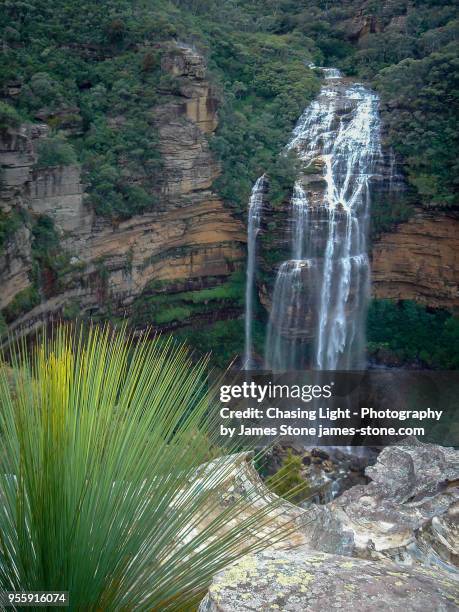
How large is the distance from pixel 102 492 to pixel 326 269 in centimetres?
1512

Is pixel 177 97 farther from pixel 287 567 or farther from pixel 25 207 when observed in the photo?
pixel 287 567

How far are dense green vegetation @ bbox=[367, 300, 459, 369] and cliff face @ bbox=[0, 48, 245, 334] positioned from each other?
4187 millimetres

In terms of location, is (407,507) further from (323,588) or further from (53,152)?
(53,152)

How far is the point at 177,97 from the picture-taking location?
49.0 feet

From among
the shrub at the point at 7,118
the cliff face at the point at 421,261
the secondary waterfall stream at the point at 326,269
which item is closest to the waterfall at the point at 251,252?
the secondary waterfall stream at the point at 326,269

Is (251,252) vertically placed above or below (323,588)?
above

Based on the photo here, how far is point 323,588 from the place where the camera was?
3.39 feet

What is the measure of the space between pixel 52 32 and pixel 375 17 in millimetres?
11622

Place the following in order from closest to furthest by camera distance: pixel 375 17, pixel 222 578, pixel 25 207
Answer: pixel 222 578 → pixel 25 207 → pixel 375 17

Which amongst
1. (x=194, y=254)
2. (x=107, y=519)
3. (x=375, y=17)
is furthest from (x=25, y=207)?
(x=375, y=17)

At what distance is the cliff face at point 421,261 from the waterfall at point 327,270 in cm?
49


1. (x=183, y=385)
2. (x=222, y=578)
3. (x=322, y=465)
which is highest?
(x=183, y=385)

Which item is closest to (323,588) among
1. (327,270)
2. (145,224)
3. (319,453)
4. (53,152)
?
(319,453)

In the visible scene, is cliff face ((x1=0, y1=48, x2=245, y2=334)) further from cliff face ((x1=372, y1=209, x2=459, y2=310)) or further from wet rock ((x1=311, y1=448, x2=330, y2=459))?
wet rock ((x1=311, y1=448, x2=330, y2=459))
